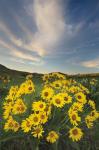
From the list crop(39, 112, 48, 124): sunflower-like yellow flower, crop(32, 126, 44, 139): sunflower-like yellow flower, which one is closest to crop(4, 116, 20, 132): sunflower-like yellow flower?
crop(32, 126, 44, 139): sunflower-like yellow flower

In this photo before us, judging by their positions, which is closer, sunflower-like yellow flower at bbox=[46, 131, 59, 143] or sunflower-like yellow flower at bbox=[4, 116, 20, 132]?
sunflower-like yellow flower at bbox=[46, 131, 59, 143]

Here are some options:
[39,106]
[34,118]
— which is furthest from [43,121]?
[39,106]

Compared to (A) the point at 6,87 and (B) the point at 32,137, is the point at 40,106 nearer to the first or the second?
(B) the point at 32,137

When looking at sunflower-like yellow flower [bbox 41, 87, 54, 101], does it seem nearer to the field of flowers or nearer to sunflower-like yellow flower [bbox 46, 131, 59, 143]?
the field of flowers

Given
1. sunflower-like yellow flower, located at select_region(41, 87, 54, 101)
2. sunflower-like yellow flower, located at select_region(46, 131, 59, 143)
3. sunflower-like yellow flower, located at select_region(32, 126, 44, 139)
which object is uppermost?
sunflower-like yellow flower, located at select_region(41, 87, 54, 101)

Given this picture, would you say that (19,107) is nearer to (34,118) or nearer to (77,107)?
(34,118)

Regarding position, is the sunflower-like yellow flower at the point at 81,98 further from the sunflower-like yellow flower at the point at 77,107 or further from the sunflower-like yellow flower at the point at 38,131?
the sunflower-like yellow flower at the point at 38,131

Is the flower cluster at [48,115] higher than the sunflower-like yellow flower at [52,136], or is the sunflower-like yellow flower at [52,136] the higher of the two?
the flower cluster at [48,115]

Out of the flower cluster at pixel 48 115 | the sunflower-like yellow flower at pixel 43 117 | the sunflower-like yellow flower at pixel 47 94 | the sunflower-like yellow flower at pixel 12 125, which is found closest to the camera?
the sunflower-like yellow flower at pixel 43 117

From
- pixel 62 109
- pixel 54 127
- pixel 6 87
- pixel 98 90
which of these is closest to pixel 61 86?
pixel 62 109

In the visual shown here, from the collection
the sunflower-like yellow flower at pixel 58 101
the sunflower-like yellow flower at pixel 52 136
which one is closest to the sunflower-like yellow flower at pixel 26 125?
the sunflower-like yellow flower at pixel 52 136

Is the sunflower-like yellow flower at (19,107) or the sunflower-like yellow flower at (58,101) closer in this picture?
the sunflower-like yellow flower at (58,101)

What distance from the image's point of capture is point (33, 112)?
681cm

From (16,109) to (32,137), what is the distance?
0.66 metres
